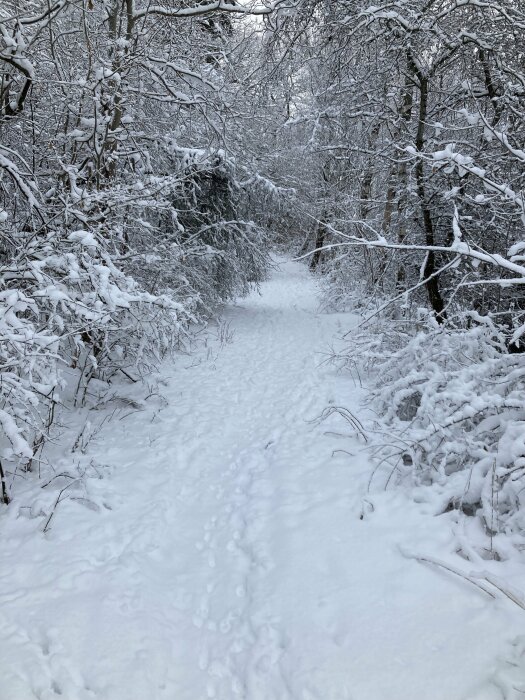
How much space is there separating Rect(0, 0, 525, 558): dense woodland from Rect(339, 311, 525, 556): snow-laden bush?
0.02 m

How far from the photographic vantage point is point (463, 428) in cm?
379

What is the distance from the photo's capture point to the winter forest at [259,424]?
242 centimetres

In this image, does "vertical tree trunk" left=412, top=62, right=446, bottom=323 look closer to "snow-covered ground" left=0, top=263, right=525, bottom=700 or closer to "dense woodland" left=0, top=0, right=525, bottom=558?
"dense woodland" left=0, top=0, right=525, bottom=558

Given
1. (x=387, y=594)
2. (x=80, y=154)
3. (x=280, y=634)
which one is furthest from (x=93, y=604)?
(x=80, y=154)

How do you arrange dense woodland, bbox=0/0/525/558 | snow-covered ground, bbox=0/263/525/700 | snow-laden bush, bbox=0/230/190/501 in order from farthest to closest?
dense woodland, bbox=0/0/525/558
snow-laden bush, bbox=0/230/190/501
snow-covered ground, bbox=0/263/525/700

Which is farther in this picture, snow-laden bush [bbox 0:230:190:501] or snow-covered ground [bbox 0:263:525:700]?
snow-laden bush [bbox 0:230:190:501]

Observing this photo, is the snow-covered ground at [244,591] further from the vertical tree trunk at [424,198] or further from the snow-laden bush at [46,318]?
the vertical tree trunk at [424,198]

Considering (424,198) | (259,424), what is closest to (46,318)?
(259,424)

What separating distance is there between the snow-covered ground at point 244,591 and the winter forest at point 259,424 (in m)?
0.01

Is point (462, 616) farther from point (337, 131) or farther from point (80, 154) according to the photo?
point (337, 131)

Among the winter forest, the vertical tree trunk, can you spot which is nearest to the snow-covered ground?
the winter forest

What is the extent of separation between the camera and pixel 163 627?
270 centimetres

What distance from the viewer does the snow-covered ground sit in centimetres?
224

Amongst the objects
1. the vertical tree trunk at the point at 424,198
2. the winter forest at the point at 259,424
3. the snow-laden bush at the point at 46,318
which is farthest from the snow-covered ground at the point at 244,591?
the vertical tree trunk at the point at 424,198
